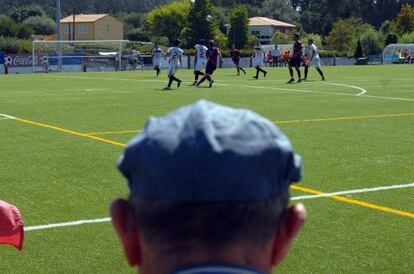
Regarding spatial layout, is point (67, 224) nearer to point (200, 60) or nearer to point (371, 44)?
point (200, 60)

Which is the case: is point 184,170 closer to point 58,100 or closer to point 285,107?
point 285,107

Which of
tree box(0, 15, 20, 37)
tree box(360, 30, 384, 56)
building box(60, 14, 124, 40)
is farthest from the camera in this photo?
building box(60, 14, 124, 40)

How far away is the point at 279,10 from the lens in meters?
166

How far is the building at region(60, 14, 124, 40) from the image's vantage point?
6171 inches

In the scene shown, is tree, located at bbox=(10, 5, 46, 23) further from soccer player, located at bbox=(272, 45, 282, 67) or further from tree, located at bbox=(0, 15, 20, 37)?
soccer player, located at bbox=(272, 45, 282, 67)

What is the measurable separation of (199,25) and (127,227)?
306 ft

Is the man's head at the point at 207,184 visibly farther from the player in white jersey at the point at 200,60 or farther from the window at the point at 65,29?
the window at the point at 65,29

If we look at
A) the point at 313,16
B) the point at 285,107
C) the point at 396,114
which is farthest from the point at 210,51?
the point at 313,16

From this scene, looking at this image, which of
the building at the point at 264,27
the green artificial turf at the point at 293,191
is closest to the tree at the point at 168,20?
the building at the point at 264,27

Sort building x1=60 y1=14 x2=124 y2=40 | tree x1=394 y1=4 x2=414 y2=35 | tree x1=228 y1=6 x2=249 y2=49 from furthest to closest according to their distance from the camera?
building x1=60 y1=14 x2=124 y2=40, tree x1=394 y1=4 x2=414 y2=35, tree x1=228 y1=6 x2=249 y2=49

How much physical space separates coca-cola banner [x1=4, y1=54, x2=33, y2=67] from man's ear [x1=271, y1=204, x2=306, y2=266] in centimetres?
4892

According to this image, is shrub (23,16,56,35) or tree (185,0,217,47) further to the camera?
shrub (23,16,56,35)

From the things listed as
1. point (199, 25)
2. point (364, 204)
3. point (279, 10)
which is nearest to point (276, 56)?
point (199, 25)

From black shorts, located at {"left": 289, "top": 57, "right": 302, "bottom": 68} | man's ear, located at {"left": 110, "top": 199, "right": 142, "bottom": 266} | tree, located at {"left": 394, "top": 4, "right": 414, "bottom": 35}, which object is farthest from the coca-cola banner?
tree, located at {"left": 394, "top": 4, "right": 414, "bottom": 35}
